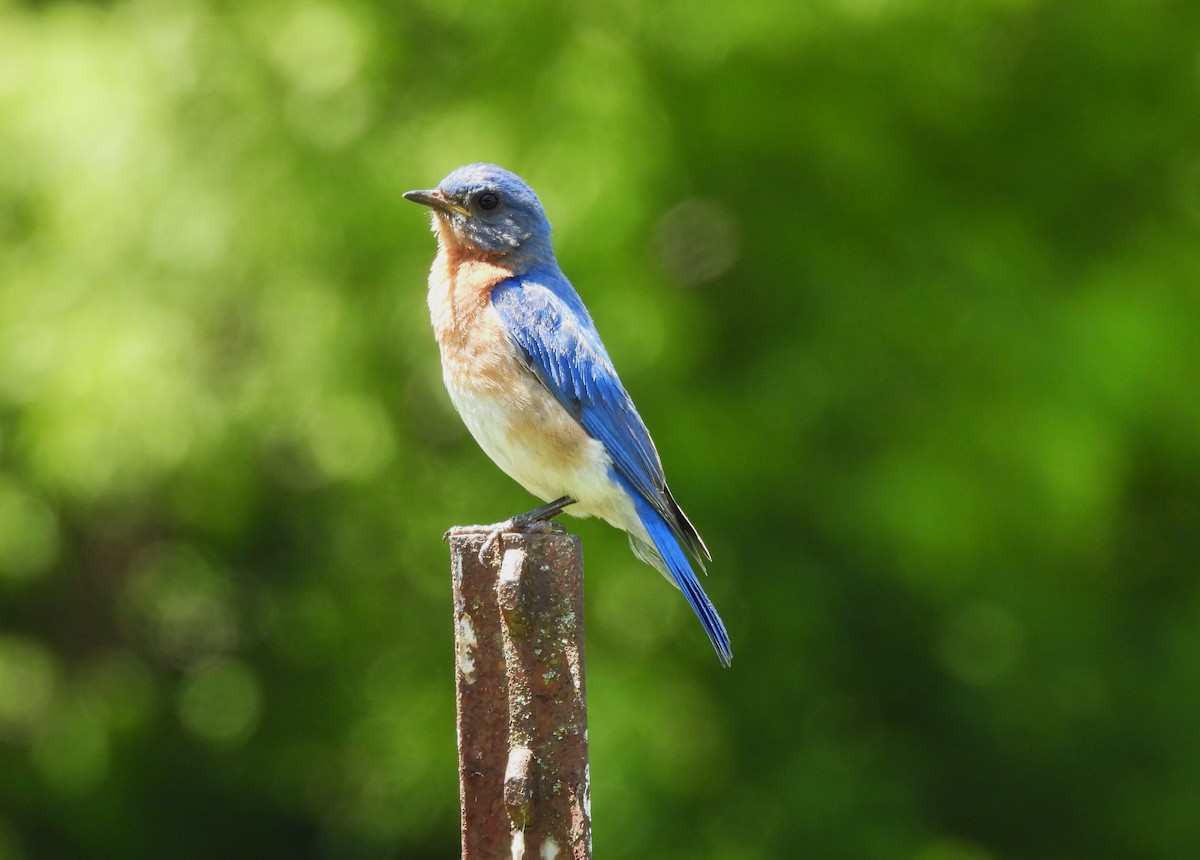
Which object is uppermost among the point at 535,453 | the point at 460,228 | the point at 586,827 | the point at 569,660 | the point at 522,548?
the point at 460,228

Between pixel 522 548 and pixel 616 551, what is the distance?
3.80 m

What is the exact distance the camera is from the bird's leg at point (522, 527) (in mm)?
2307

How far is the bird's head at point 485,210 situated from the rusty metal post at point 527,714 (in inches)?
78.2

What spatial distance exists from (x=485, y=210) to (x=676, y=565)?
4.42 ft

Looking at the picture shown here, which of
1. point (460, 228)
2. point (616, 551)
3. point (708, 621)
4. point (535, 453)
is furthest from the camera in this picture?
point (616, 551)

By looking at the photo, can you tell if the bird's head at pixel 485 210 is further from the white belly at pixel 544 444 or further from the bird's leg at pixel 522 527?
the bird's leg at pixel 522 527

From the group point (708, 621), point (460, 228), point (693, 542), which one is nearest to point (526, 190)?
point (460, 228)

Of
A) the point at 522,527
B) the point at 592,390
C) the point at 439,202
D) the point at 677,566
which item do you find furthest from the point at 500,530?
the point at 439,202

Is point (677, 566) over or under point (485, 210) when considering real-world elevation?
under

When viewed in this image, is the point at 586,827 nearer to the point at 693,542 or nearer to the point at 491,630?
→ the point at 491,630

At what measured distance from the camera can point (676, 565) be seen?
11.0 feet

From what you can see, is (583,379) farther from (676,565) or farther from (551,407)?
(676,565)

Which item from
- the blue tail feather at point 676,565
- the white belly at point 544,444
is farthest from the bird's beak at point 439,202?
the blue tail feather at point 676,565

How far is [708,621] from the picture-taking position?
3.08m
